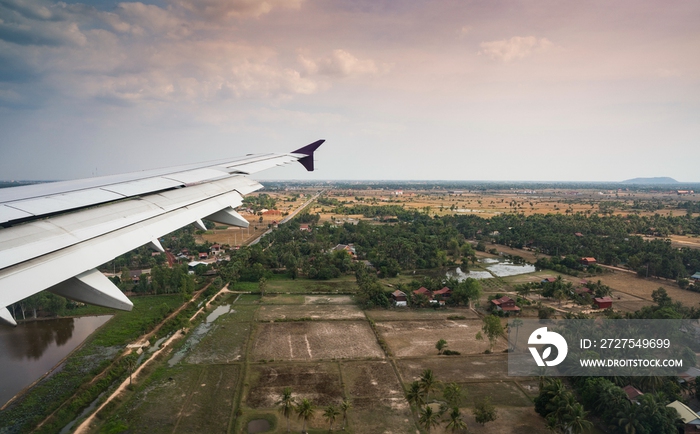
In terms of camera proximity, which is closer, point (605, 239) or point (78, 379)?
point (78, 379)

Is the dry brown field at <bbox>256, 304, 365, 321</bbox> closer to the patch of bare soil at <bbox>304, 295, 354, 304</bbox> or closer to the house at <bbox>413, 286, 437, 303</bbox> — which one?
the patch of bare soil at <bbox>304, 295, 354, 304</bbox>

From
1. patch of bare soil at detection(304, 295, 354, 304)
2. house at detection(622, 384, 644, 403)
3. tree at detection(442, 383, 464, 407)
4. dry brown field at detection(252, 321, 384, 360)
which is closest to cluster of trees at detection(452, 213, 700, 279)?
patch of bare soil at detection(304, 295, 354, 304)

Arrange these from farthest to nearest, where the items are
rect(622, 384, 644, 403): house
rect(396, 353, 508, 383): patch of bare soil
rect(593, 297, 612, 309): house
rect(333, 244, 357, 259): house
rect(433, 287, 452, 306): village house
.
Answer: rect(333, 244, 357, 259): house, rect(433, 287, 452, 306): village house, rect(593, 297, 612, 309): house, rect(396, 353, 508, 383): patch of bare soil, rect(622, 384, 644, 403): house

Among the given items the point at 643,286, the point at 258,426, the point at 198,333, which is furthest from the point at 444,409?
the point at 643,286

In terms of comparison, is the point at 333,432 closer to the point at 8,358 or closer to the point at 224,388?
the point at 224,388

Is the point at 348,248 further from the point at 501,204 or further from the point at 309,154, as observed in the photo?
the point at 501,204

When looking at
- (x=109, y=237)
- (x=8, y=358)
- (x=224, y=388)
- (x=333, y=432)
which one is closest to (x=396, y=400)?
(x=333, y=432)

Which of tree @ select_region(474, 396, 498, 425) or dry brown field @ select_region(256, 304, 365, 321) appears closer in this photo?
tree @ select_region(474, 396, 498, 425)
